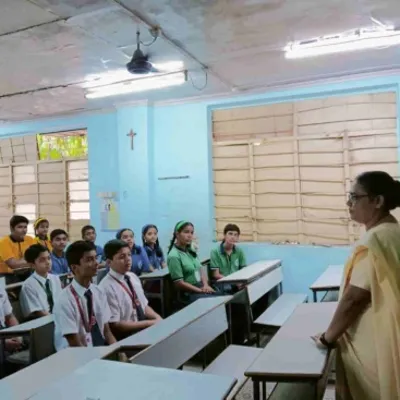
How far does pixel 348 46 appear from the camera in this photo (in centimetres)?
443

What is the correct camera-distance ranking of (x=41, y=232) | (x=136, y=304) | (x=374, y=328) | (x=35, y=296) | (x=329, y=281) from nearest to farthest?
(x=374, y=328)
(x=136, y=304)
(x=35, y=296)
(x=329, y=281)
(x=41, y=232)

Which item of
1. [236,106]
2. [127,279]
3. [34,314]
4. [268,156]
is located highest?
[236,106]

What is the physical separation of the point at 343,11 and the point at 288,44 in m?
0.82

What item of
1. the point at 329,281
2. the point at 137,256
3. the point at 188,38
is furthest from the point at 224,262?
the point at 188,38

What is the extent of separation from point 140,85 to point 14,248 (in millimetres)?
2470

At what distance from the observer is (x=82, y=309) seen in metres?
2.63

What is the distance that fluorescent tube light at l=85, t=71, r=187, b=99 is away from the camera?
17.8ft

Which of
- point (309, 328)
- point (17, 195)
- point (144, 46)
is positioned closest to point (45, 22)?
point (144, 46)

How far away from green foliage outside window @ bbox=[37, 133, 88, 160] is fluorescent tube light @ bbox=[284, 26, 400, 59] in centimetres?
424

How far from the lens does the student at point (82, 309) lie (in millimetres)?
2553

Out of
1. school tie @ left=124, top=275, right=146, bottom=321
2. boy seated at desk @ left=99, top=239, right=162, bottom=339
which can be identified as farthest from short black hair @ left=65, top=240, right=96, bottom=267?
school tie @ left=124, top=275, right=146, bottom=321

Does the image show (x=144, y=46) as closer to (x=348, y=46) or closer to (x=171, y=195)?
(x=348, y=46)

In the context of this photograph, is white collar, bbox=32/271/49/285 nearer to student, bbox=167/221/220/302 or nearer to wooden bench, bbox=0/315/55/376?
wooden bench, bbox=0/315/55/376

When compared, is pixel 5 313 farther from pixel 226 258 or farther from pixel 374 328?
pixel 374 328
